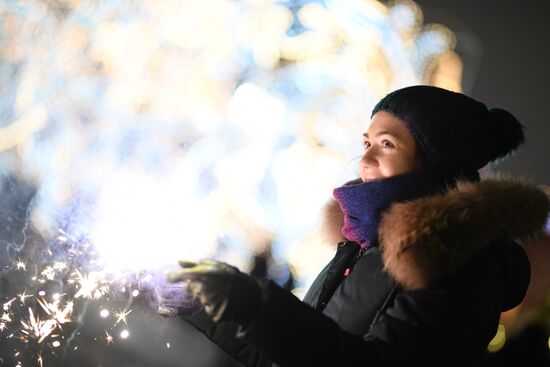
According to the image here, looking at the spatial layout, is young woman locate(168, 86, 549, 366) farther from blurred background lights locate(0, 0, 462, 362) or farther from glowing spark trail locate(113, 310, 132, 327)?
glowing spark trail locate(113, 310, 132, 327)

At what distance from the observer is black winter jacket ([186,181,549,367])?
0.90 metres

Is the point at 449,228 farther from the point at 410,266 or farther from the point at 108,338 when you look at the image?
the point at 108,338

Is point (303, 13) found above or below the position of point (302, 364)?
above

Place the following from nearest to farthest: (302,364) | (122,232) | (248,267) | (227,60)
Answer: (302,364), (122,232), (227,60), (248,267)

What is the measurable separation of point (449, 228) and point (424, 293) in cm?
17

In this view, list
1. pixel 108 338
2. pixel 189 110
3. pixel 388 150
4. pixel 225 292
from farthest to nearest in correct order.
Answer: pixel 189 110
pixel 108 338
pixel 388 150
pixel 225 292

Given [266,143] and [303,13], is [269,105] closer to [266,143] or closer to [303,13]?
[266,143]

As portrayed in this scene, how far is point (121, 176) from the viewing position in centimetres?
254

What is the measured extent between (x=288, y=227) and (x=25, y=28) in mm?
2127

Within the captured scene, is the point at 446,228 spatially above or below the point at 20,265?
above

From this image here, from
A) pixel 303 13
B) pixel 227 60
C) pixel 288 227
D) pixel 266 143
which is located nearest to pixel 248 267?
pixel 288 227

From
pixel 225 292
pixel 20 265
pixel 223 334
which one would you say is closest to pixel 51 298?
pixel 20 265

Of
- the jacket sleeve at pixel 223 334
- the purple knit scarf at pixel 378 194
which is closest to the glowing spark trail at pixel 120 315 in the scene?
the jacket sleeve at pixel 223 334

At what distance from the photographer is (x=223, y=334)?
147 centimetres
